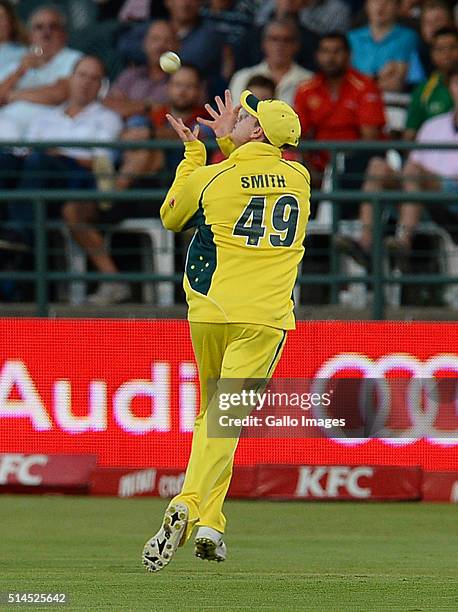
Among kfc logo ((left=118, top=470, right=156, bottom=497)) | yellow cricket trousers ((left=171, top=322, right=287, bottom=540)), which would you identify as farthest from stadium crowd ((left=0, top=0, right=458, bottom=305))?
yellow cricket trousers ((left=171, top=322, right=287, bottom=540))

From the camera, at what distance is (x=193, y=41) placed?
46.9 ft

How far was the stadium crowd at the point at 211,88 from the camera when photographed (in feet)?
42.7

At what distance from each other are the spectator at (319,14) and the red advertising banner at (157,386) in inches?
176

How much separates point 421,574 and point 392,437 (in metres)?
3.40

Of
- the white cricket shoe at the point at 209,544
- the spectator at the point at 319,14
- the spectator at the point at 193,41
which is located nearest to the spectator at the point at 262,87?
the spectator at the point at 193,41

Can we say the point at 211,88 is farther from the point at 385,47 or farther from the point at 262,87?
the point at 385,47

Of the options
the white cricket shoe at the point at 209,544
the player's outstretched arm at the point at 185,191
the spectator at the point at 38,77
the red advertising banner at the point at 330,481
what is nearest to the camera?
the white cricket shoe at the point at 209,544

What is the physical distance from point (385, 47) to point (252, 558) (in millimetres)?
7187

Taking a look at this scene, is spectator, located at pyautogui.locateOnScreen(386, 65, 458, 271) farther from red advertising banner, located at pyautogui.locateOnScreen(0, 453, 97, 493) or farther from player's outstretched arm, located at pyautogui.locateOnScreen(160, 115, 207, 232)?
player's outstretched arm, located at pyautogui.locateOnScreen(160, 115, 207, 232)

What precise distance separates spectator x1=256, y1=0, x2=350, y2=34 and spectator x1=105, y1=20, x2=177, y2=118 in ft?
3.38

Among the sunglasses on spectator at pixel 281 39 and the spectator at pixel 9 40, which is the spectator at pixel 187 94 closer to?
the sunglasses on spectator at pixel 281 39

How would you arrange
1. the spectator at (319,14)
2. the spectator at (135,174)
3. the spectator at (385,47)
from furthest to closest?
the spectator at (319,14) < the spectator at (385,47) < the spectator at (135,174)

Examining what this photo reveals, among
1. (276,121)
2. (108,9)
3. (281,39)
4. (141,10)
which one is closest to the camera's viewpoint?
(276,121)

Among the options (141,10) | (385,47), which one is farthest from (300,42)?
(141,10)
